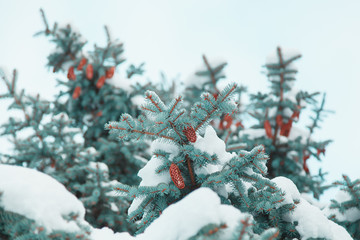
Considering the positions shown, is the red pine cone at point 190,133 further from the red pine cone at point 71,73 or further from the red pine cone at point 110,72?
the red pine cone at point 71,73

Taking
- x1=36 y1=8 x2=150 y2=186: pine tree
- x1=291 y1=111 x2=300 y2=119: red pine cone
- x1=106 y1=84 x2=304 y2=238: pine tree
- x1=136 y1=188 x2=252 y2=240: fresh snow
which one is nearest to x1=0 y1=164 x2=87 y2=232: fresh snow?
x1=106 y1=84 x2=304 y2=238: pine tree

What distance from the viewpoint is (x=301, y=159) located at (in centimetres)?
564

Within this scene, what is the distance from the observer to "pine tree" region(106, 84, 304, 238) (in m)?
2.19

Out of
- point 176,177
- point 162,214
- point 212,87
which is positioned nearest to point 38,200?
point 162,214

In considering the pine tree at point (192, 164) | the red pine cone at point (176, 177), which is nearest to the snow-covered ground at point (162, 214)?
the pine tree at point (192, 164)

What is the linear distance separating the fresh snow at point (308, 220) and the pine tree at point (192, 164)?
0.24 feet

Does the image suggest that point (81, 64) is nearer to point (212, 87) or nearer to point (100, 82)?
point (100, 82)

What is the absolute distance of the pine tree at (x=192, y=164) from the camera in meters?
2.19

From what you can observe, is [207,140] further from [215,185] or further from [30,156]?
[30,156]

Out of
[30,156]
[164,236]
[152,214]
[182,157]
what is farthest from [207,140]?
[30,156]

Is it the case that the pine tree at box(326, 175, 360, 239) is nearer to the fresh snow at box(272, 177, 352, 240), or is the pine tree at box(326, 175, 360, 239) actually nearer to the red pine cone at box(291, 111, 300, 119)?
the fresh snow at box(272, 177, 352, 240)

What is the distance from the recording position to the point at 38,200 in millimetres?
1925

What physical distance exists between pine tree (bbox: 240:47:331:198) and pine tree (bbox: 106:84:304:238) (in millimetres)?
3224

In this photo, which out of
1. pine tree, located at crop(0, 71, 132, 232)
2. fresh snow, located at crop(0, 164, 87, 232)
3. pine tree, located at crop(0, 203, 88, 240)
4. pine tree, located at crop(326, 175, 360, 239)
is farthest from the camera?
pine tree, located at crop(0, 71, 132, 232)
